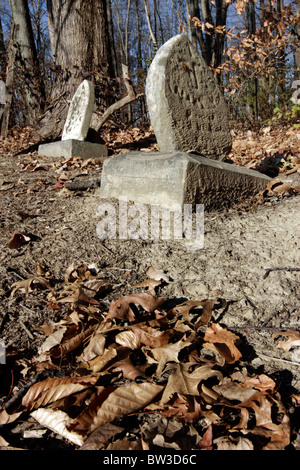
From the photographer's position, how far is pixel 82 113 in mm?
5312

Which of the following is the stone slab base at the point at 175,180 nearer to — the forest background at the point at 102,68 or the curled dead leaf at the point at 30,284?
the curled dead leaf at the point at 30,284

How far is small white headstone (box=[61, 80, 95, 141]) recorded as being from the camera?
525 cm

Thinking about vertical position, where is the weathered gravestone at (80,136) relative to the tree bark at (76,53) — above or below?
below

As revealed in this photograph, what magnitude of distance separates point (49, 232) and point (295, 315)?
1.82m

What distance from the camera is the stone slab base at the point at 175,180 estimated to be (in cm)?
267

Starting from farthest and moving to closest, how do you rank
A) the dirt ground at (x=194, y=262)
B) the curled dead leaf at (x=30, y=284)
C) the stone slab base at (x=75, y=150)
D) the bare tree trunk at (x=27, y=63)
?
the bare tree trunk at (x=27, y=63) → the stone slab base at (x=75, y=150) → the curled dead leaf at (x=30, y=284) → the dirt ground at (x=194, y=262)

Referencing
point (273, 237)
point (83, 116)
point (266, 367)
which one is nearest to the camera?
point (266, 367)

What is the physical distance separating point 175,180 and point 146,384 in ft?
5.71

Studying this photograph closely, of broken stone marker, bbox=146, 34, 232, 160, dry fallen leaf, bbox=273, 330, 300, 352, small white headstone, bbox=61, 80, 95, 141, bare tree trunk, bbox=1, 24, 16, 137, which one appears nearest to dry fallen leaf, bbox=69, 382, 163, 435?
dry fallen leaf, bbox=273, 330, 300, 352

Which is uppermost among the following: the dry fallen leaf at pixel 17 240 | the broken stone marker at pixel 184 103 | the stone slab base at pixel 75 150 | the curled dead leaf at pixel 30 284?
the broken stone marker at pixel 184 103

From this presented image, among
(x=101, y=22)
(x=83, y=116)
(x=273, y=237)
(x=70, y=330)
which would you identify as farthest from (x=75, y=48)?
(x=70, y=330)

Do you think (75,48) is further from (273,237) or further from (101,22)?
(273,237)

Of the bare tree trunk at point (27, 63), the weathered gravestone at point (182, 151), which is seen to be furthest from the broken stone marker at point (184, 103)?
the bare tree trunk at point (27, 63)
